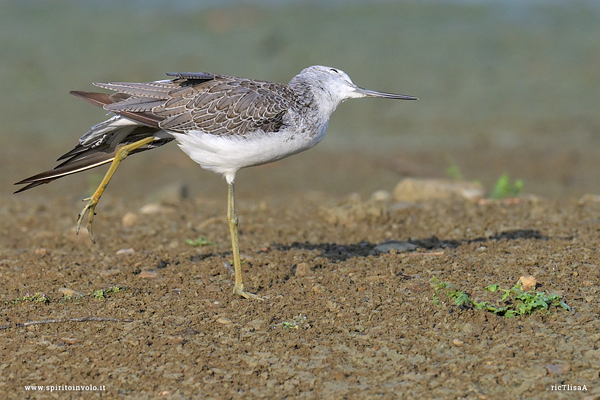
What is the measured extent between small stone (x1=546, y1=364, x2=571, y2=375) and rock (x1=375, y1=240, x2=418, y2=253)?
8.05ft

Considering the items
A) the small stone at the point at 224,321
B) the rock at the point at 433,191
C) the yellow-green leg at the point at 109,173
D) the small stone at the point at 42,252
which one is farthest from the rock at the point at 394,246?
the small stone at the point at 42,252

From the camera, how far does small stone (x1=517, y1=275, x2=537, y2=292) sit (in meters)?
5.43

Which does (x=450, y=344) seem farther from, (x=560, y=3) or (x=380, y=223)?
(x=560, y=3)

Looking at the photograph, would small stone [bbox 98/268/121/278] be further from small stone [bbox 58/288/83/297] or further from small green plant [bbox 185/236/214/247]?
small green plant [bbox 185/236/214/247]

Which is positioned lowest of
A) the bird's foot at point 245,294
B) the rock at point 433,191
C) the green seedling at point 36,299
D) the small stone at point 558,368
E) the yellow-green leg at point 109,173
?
the small stone at point 558,368

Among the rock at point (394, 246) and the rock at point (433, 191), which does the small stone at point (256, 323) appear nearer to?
the rock at point (394, 246)

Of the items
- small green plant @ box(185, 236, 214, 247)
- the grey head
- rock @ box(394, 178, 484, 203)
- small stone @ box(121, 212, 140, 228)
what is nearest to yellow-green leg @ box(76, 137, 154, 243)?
small green plant @ box(185, 236, 214, 247)

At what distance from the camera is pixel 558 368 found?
4.42 metres

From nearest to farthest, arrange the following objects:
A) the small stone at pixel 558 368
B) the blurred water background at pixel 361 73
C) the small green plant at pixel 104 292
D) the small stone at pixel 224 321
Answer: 1. the small stone at pixel 558 368
2. the small stone at pixel 224 321
3. the small green plant at pixel 104 292
4. the blurred water background at pixel 361 73

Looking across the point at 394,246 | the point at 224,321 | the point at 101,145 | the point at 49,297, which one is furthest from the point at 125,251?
the point at 394,246

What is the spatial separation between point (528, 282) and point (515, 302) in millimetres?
265

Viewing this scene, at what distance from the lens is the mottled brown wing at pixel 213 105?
5.65 metres

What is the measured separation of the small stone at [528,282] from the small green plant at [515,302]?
11 centimetres

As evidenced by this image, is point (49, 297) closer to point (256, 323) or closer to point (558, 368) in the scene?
point (256, 323)
